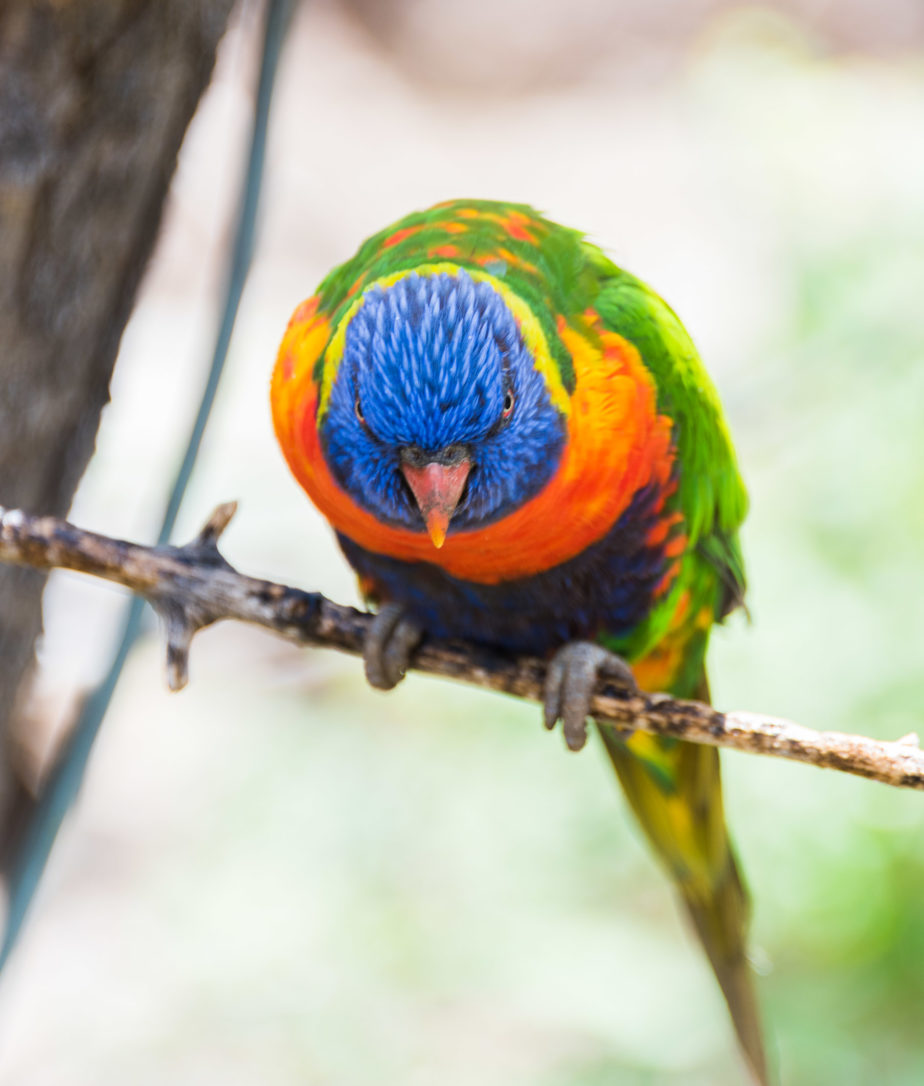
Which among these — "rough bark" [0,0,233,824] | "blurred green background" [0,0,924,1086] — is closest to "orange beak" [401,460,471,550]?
"rough bark" [0,0,233,824]

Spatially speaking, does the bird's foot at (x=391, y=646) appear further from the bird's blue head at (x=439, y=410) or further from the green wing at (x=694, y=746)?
the green wing at (x=694, y=746)

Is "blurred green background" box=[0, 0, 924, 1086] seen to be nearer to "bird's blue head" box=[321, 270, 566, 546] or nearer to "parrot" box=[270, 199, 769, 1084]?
"parrot" box=[270, 199, 769, 1084]

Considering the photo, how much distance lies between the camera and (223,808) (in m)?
3.29

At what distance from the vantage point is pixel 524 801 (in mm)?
2902

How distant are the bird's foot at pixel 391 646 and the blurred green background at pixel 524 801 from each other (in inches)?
31.6

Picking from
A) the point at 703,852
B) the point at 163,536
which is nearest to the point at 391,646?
the point at 163,536

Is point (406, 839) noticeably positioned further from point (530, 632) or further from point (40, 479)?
point (40, 479)

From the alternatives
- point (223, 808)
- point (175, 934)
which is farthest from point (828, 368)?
point (175, 934)

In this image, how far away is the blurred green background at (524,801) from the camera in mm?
2633

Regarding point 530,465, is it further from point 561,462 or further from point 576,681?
point 576,681

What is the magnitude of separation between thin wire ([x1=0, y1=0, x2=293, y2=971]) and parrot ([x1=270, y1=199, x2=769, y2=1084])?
0.15m

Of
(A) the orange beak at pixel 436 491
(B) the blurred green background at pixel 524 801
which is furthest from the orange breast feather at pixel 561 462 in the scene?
(B) the blurred green background at pixel 524 801

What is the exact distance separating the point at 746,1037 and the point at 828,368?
6.08 ft

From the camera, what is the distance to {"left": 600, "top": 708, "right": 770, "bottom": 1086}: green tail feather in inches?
74.5
